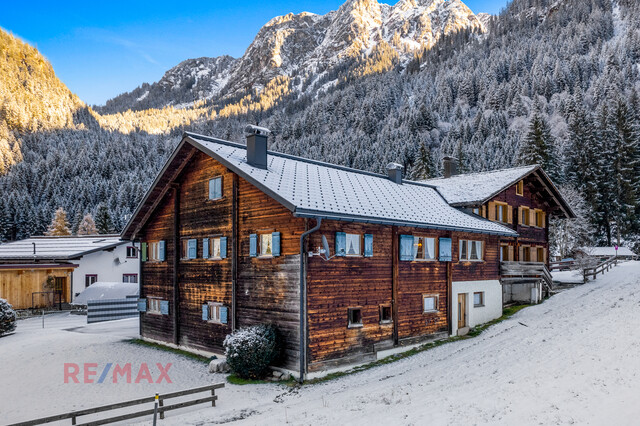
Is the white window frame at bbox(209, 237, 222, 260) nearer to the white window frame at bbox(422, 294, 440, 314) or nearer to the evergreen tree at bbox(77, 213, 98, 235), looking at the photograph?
the white window frame at bbox(422, 294, 440, 314)

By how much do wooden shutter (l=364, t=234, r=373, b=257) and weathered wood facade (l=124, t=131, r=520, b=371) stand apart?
10 cm

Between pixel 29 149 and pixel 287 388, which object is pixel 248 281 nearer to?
pixel 287 388

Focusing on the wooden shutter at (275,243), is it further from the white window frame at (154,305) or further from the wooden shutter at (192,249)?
the white window frame at (154,305)

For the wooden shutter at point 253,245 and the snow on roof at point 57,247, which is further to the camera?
the snow on roof at point 57,247

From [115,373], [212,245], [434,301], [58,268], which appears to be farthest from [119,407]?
[58,268]

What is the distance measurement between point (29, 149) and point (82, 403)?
18914 centimetres

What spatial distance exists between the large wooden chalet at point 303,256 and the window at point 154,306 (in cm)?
12

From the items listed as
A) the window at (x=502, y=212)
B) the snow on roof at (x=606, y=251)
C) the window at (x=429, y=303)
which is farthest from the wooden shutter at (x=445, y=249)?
the snow on roof at (x=606, y=251)

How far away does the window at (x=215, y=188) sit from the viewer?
71.5 feet

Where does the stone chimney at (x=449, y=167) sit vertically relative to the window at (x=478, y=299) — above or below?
above

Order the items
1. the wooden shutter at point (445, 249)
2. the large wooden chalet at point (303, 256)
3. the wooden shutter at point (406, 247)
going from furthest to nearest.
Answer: the wooden shutter at point (445, 249), the wooden shutter at point (406, 247), the large wooden chalet at point (303, 256)

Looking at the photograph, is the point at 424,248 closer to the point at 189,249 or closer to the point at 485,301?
the point at 485,301

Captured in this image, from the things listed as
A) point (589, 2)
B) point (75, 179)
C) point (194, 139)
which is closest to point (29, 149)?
point (75, 179)

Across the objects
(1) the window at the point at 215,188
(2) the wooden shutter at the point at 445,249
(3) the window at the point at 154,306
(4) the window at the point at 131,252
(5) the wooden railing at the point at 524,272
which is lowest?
(3) the window at the point at 154,306
